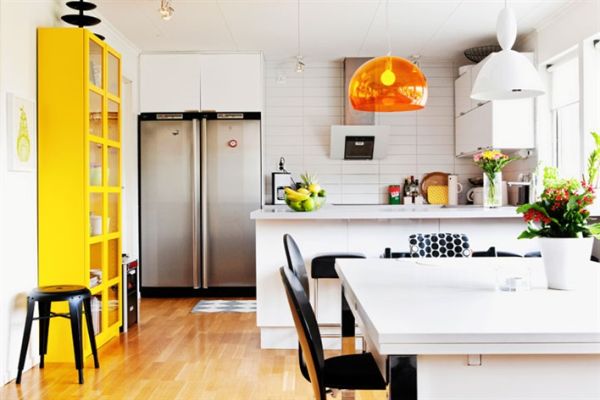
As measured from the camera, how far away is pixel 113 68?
4.30m

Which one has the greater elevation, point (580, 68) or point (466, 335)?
point (580, 68)

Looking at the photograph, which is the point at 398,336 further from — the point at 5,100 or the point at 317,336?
the point at 5,100

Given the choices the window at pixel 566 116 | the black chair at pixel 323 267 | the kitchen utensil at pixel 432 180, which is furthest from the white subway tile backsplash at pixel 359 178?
the black chair at pixel 323 267

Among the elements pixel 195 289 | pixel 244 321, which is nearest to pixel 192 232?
pixel 195 289

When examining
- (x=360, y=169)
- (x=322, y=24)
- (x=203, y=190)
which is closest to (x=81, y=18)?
(x=322, y=24)

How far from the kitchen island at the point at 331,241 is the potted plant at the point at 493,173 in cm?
30

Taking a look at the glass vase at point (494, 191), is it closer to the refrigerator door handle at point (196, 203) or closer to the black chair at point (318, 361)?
the black chair at point (318, 361)

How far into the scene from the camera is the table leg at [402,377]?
1.28 metres

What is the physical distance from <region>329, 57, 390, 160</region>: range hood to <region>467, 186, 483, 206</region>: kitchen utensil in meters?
1.09

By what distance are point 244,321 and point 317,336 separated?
330 cm

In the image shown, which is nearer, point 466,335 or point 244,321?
point 466,335

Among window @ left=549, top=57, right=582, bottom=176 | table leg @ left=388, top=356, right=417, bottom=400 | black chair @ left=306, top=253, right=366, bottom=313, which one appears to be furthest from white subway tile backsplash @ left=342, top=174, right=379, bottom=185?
table leg @ left=388, top=356, right=417, bottom=400

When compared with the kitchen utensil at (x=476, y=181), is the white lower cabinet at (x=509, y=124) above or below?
above

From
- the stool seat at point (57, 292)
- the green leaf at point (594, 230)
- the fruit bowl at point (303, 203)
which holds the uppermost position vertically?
the fruit bowl at point (303, 203)
